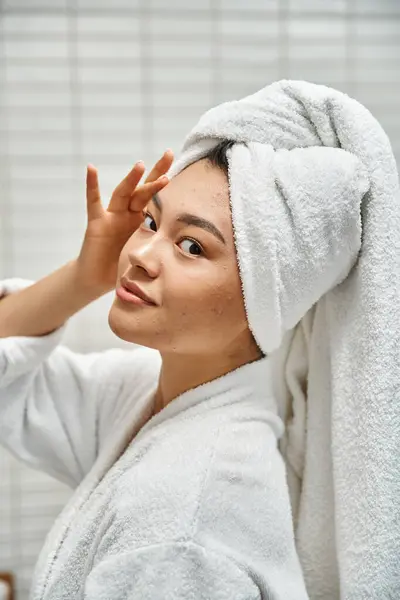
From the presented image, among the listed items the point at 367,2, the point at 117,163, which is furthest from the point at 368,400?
the point at 367,2

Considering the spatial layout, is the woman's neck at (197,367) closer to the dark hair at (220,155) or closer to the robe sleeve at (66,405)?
the robe sleeve at (66,405)

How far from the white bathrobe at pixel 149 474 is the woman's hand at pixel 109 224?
11 cm

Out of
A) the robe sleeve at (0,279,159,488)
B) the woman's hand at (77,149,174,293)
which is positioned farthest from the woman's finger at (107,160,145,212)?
the robe sleeve at (0,279,159,488)

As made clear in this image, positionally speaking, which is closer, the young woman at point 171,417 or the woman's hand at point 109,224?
the young woman at point 171,417

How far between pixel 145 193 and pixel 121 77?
1.59 ft

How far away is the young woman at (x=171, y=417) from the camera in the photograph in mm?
704

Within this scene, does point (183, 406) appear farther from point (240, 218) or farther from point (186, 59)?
point (186, 59)

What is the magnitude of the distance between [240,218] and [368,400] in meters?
0.27

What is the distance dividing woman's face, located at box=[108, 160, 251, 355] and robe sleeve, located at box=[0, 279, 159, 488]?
0.24 metres

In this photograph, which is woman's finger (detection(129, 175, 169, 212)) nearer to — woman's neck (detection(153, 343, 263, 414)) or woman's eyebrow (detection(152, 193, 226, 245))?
woman's eyebrow (detection(152, 193, 226, 245))

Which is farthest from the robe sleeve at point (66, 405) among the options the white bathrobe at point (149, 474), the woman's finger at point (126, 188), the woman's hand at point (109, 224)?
the woman's finger at point (126, 188)

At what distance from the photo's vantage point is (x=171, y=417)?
85 centimetres

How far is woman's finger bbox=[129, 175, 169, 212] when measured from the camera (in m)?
0.81

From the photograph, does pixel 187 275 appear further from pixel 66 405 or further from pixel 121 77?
pixel 121 77
